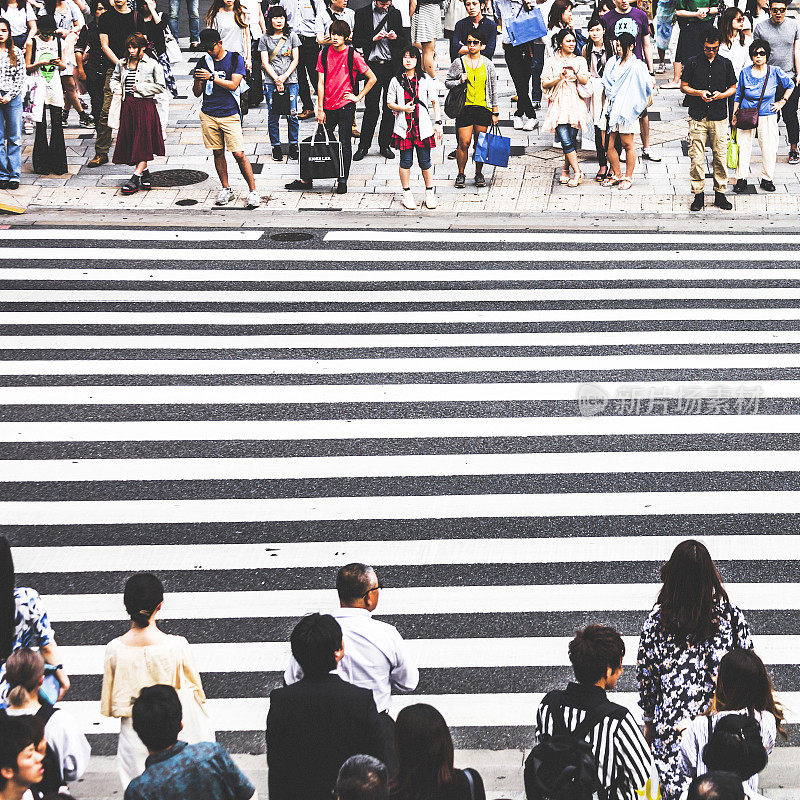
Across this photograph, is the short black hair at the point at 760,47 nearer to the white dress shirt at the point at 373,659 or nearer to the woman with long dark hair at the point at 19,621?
the white dress shirt at the point at 373,659

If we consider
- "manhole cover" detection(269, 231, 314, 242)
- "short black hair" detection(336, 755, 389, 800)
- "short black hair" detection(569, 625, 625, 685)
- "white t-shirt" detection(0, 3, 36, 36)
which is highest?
"white t-shirt" detection(0, 3, 36, 36)

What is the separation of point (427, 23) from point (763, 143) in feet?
18.3

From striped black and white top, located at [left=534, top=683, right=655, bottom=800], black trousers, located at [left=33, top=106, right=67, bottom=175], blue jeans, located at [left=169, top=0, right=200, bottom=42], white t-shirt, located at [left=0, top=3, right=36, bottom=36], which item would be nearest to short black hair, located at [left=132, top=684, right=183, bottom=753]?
striped black and white top, located at [left=534, top=683, right=655, bottom=800]

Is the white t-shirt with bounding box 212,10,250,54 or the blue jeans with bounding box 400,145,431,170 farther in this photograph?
the white t-shirt with bounding box 212,10,250,54

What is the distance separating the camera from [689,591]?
5.41m

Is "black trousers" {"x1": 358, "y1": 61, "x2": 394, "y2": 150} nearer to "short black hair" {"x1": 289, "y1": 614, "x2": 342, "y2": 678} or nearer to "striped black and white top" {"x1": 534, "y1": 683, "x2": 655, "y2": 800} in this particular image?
"short black hair" {"x1": 289, "y1": 614, "x2": 342, "y2": 678}

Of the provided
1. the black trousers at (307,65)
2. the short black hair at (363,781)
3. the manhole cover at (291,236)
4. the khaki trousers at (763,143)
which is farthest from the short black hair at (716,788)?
the black trousers at (307,65)

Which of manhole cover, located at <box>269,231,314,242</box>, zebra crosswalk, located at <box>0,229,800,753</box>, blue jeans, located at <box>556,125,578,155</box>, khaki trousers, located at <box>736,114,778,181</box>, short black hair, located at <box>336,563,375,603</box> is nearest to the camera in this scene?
short black hair, located at <box>336,563,375,603</box>

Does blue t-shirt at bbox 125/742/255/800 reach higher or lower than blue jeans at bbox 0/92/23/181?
lower

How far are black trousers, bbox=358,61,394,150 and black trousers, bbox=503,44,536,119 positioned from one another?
6.79 feet

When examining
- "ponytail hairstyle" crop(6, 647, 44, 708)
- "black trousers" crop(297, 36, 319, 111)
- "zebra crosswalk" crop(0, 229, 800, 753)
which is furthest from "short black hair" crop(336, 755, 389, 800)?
"black trousers" crop(297, 36, 319, 111)

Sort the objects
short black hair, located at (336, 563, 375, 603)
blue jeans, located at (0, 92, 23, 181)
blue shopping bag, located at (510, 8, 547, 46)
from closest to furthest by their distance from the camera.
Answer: short black hair, located at (336, 563, 375, 603)
blue jeans, located at (0, 92, 23, 181)
blue shopping bag, located at (510, 8, 547, 46)

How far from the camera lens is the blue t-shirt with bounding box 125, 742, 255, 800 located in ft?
14.3

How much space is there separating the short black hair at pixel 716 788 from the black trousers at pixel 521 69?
50.8 feet
